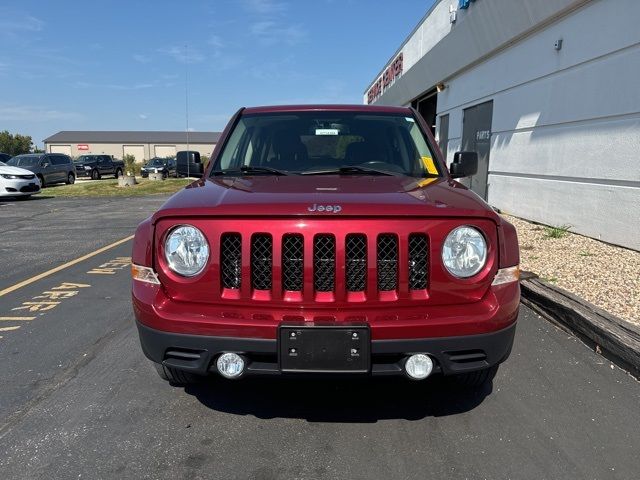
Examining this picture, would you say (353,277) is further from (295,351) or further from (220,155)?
(220,155)

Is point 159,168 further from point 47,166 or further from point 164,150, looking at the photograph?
point 164,150

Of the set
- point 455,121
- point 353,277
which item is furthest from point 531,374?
point 455,121

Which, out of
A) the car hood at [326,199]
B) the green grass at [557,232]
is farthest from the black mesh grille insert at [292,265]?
the green grass at [557,232]

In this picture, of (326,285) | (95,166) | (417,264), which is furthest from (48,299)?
(95,166)

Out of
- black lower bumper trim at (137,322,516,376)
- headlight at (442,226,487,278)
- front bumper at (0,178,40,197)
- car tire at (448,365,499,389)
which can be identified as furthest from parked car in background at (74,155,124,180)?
headlight at (442,226,487,278)

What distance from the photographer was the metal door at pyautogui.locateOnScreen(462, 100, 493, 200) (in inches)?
472

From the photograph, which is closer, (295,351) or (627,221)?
(295,351)

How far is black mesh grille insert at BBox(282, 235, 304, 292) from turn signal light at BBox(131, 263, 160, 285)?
662 millimetres

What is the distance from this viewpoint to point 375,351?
236 centimetres

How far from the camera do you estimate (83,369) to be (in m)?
3.52

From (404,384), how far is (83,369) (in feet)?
7.28

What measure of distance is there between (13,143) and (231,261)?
315 feet

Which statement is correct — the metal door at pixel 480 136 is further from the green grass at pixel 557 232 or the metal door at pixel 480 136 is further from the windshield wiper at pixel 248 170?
the windshield wiper at pixel 248 170

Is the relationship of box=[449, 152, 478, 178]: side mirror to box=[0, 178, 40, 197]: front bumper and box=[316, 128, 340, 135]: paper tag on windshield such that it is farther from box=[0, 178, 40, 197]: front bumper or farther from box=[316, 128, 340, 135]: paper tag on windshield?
box=[0, 178, 40, 197]: front bumper
